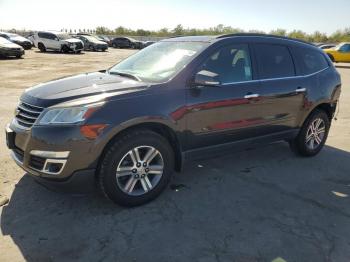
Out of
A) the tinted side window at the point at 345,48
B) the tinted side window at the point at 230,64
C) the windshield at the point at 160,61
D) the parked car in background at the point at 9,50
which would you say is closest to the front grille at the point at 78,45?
the parked car in background at the point at 9,50

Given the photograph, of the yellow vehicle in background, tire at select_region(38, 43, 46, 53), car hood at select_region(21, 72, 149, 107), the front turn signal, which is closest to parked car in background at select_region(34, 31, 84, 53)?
tire at select_region(38, 43, 46, 53)

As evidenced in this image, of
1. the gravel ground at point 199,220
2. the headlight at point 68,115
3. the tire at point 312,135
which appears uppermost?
the headlight at point 68,115

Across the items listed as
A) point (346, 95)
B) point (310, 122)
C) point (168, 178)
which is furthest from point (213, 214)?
point (346, 95)

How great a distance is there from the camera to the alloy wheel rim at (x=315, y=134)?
5.57 meters

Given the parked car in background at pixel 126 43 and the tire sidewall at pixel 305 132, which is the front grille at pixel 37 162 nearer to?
the tire sidewall at pixel 305 132

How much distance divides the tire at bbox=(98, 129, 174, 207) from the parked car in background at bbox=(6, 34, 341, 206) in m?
0.01

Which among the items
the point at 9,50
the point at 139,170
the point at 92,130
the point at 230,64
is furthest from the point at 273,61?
the point at 9,50

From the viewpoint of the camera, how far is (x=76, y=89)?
149 inches

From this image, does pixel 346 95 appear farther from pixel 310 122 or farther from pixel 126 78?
pixel 126 78

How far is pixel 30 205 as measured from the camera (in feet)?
12.3

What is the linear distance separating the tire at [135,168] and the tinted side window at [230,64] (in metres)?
1.04

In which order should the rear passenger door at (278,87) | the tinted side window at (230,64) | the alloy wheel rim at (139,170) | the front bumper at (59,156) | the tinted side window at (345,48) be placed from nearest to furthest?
the front bumper at (59,156) < the alloy wheel rim at (139,170) < the tinted side window at (230,64) < the rear passenger door at (278,87) < the tinted side window at (345,48)

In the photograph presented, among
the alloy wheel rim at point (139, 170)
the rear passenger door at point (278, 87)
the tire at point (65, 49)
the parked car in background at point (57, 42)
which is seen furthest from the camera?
the tire at point (65, 49)

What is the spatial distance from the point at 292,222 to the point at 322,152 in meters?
2.71
